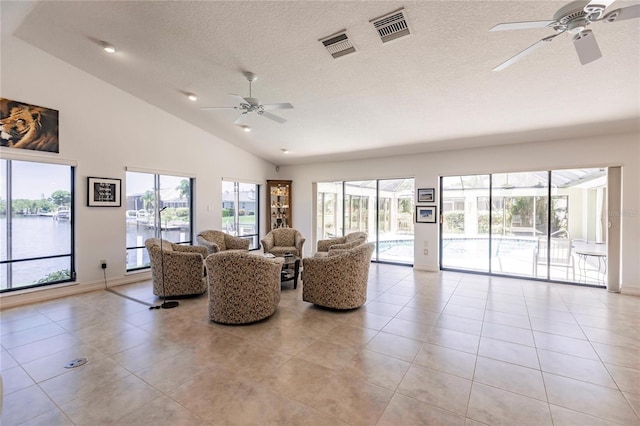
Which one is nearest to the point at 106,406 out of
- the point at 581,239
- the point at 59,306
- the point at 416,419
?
the point at 416,419

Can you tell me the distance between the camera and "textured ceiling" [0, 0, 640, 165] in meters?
2.94

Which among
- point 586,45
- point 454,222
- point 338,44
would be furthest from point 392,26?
point 454,222

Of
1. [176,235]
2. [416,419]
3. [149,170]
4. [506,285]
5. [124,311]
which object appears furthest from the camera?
[176,235]

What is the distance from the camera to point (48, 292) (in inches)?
185

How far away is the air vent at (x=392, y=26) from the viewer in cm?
284

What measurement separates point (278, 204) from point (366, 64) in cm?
568

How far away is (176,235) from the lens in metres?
6.53

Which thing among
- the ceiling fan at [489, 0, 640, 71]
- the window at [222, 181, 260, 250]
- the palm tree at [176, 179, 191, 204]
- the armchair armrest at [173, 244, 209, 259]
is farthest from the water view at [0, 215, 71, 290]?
the ceiling fan at [489, 0, 640, 71]

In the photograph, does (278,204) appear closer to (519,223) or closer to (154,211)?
(154,211)

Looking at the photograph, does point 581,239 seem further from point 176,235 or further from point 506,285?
point 176,235

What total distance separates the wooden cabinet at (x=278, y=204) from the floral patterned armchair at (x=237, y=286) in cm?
486

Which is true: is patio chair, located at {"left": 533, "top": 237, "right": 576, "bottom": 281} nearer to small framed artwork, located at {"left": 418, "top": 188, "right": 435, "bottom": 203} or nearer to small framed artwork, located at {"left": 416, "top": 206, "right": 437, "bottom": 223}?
small framed artwork, located at {"left": 416, "top": 206, "right": 437, "bottom": 223}

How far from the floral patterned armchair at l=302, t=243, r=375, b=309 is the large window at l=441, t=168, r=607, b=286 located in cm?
357

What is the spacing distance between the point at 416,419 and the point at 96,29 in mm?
5507
